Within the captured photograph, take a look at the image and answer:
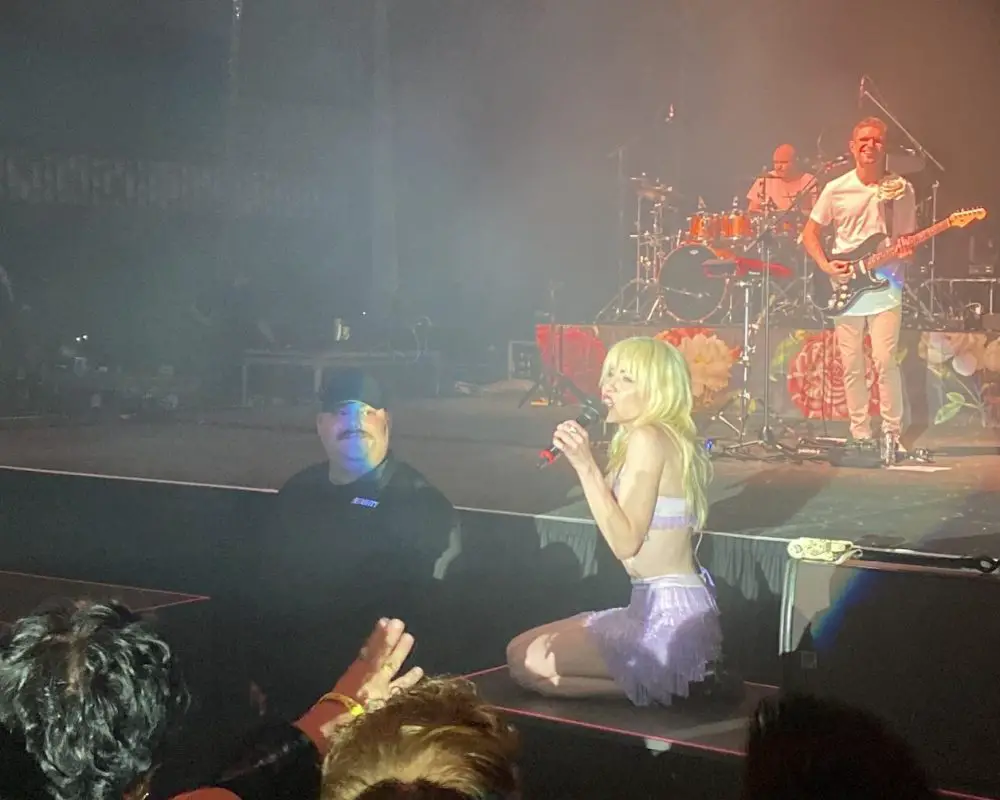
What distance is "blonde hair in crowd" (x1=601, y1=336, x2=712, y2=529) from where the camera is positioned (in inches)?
101

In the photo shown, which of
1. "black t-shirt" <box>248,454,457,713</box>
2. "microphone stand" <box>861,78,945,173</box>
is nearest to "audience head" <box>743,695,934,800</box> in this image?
"black t-shirt" <box>248,454,457,713</box>

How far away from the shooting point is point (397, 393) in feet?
26.3

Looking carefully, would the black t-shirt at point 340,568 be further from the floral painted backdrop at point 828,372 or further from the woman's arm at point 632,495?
the floral painted backdrop at point 828,372

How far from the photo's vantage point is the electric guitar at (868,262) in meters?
5.10

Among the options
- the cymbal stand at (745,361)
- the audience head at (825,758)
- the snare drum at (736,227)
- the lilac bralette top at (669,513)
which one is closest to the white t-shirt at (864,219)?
the cymbal stand at (745,361)

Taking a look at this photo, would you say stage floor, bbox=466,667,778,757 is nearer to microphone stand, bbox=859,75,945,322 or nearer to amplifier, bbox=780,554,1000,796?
amplifier, bbox=780,554,1000,796

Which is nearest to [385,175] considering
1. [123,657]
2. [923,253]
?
[923,253]

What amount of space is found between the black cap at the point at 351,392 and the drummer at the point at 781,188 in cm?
372

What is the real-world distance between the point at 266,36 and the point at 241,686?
596cm

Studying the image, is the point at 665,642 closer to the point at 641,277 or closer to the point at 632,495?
the point at 632,495

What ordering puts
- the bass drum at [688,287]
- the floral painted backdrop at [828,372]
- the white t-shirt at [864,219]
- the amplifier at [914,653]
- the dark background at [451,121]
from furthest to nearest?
the dark background at [451,121] → the bass drum at [688,287] → the floral painted backdrop at [828,372] → the white t-shirt at [864,219] → the amplifier at [914,653]

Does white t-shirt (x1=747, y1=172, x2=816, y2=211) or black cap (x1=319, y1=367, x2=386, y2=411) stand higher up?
white t-shirt (x1=747, y1=172, x2=816, y2=211)

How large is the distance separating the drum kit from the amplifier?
3.42 meters

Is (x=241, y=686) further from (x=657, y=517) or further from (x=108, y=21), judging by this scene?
(x=108, y=21)
